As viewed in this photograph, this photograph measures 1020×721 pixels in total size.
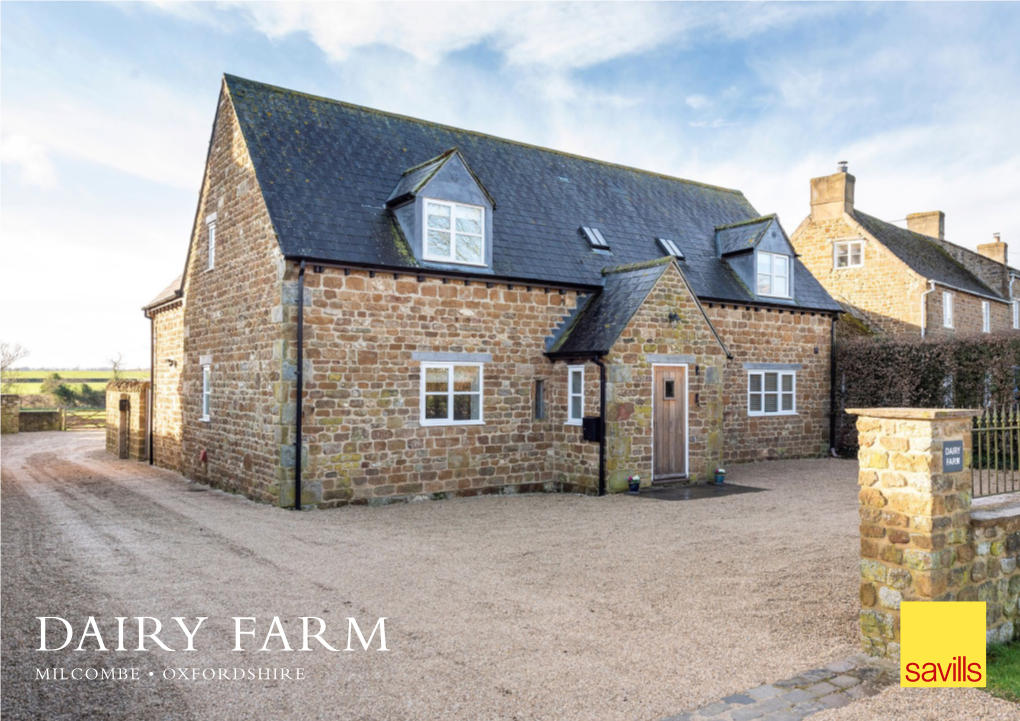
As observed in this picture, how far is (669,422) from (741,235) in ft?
24.2

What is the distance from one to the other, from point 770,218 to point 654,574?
46.7ft

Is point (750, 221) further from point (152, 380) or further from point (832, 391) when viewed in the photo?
point (152, 380)

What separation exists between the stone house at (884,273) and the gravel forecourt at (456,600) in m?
15.6

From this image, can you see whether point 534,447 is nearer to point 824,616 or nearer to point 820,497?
point 820,497

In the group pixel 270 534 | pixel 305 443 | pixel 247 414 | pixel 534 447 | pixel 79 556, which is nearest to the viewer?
pixel 79 556

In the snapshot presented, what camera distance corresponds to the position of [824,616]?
22.2 feet

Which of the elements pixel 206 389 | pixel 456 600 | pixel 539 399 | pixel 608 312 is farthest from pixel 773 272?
pixel 456 600

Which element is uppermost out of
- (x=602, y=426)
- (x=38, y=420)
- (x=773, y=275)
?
(x=773, y=275)

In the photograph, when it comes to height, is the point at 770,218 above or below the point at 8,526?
above

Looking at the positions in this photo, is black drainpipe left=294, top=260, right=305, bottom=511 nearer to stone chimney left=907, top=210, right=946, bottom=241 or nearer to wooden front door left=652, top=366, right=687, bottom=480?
wooden front door left=652, top=366, right=687, bottom=480

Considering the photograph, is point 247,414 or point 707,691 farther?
point 247,414

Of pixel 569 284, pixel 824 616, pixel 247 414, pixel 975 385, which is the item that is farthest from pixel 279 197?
pixel 975 385

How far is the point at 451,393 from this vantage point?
14727 millimetres

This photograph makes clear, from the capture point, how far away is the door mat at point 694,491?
46.0 feet
